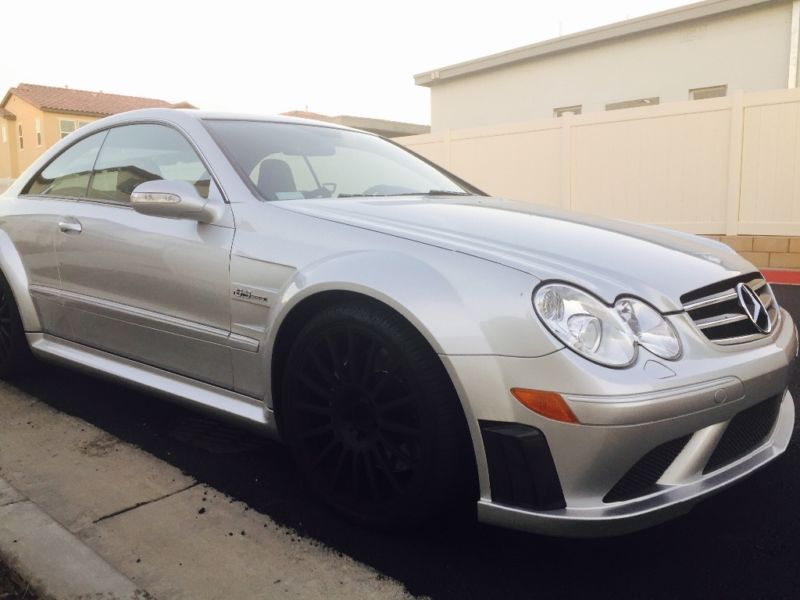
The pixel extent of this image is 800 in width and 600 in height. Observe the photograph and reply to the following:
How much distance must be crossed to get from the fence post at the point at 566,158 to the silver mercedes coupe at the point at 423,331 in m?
7.78

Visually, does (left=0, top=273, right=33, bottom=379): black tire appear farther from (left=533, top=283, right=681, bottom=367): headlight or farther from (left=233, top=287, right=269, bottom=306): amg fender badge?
(left=533, top=283, right=681, bottom=367): headlight

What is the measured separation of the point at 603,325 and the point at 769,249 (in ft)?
26.2

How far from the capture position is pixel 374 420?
2.26 meters

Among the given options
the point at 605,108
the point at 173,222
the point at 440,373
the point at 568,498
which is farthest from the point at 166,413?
the point at 605,108

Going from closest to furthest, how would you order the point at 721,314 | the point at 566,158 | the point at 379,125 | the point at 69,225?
the point at 721,314, the point at 69,225, the point at 566,158, the point at 379,125

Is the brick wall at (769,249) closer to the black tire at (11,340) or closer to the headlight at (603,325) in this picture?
the headlight at (603,325)

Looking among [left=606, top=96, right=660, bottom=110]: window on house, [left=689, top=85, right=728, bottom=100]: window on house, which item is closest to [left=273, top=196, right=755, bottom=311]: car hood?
[left=689, top=85, right=728, bottom=100]: window on house

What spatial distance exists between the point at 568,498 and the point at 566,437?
18 cm

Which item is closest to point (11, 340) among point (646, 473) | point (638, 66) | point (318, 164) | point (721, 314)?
point (318, 164)

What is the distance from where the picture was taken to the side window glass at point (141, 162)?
305 cm

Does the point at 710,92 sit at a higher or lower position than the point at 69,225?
higher

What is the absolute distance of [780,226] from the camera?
8758 millimetres

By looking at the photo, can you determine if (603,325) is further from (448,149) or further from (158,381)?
(448,149)

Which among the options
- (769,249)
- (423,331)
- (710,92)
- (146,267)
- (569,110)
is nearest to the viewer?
(423,331)
